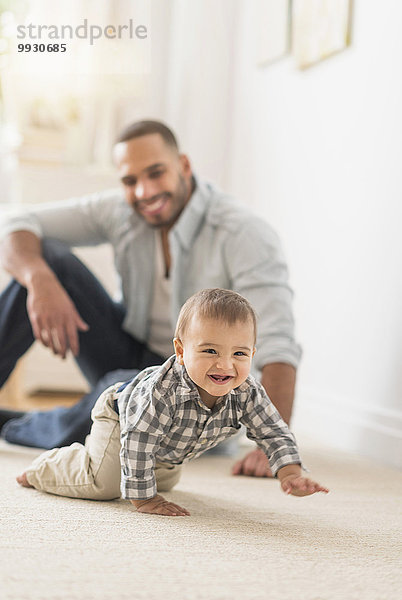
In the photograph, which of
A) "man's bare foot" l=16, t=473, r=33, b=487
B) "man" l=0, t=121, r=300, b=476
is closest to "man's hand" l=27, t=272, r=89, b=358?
"man" l=0, t=121, r=300, b=476

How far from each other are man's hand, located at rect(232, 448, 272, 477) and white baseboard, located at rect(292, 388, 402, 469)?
1.42ft

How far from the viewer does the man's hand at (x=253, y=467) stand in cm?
162

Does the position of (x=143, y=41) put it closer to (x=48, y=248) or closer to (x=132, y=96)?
(x=132, y=96)

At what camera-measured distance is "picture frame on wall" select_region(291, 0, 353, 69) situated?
7.44 feet

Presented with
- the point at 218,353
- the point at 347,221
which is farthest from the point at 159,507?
the point at 347,221

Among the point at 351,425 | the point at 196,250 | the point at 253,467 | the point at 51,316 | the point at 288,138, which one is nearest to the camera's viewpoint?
the point at 253,467

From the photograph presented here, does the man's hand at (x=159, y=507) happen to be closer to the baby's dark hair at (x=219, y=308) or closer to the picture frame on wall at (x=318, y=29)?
the baby's dark hair at (x=219, y=308)

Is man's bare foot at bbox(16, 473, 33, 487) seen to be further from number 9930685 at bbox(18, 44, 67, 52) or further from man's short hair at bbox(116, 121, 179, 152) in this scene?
number 9930685 at bbox(18, 44, 67, 52)

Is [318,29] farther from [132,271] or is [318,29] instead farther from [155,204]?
[132,271]

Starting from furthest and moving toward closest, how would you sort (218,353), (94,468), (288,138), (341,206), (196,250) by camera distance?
(288,138), (341,206), (196,250), (94,468), (218,353)

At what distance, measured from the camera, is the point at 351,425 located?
2156 mm

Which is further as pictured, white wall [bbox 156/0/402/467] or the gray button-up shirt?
white wall [bbox 156/0/402/467]

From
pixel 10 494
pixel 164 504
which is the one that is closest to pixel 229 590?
pixel 164 504

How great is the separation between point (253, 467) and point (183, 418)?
50cm
